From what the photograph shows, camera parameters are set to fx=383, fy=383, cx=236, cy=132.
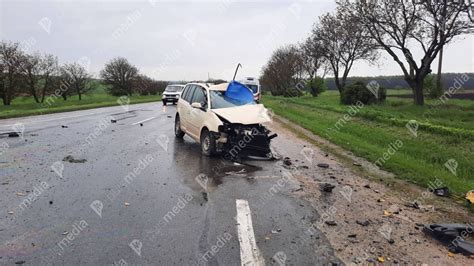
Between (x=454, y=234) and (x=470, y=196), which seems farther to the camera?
(x=470, y=196)

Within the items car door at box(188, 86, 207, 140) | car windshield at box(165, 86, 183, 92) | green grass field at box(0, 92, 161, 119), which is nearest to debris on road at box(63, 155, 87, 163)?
car door at box(188, 86, 207, 140)

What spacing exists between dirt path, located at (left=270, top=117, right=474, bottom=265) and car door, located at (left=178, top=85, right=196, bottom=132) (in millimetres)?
3795

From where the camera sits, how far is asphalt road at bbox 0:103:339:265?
4.09 m

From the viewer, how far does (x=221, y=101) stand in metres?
10.5

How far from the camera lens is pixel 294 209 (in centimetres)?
576

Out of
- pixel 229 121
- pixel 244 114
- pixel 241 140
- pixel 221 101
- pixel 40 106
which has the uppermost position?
pixel 221 101

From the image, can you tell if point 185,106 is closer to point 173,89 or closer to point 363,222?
point 363,222

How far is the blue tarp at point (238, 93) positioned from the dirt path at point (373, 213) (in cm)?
237

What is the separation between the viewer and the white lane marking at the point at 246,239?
157 inches

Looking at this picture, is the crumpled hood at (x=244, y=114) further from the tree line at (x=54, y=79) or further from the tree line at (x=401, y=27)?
the tree line at (x=54, y=79)

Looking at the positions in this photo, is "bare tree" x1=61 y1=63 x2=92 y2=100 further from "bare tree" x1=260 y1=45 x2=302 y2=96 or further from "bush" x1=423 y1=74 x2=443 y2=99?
"bush" x1=423 y1=74 x2=443 y2=99

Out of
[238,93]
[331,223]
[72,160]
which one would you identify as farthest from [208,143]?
[331,223]

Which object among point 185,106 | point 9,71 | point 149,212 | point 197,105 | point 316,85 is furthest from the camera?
point 316,85

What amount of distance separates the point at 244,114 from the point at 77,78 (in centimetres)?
5778
